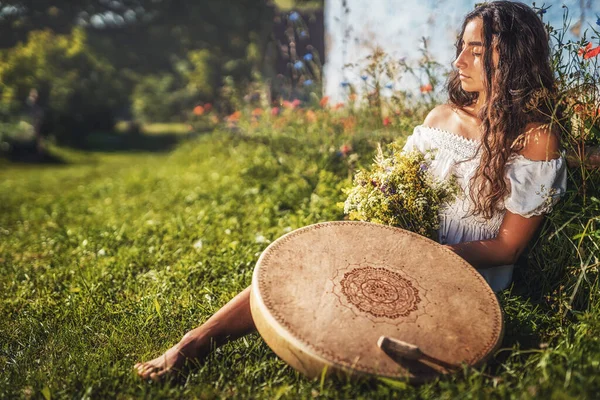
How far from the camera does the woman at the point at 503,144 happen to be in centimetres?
205

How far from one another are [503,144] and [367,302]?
3.07 ft

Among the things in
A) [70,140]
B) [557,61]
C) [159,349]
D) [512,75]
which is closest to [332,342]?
[159,349]

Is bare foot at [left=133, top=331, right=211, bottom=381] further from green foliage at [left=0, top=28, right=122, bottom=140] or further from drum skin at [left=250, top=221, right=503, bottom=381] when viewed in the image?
green foliage at [left=0, top=28, right=122, bottom=140]

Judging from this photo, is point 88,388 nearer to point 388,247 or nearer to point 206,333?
point 206,333

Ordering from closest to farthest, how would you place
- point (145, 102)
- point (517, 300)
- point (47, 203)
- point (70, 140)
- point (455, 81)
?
1. point (517, 300)
2. point (455, 81)
3. point (47, 203)
4. point (70, 140)
5. point (145, 102)

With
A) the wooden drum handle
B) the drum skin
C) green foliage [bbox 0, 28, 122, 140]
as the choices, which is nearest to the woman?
the drum skin

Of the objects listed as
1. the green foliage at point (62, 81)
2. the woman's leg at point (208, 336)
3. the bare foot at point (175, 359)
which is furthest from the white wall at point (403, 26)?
the green foliage at point (62, 81)

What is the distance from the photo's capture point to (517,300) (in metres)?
2.22

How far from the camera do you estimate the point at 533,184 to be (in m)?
2.05

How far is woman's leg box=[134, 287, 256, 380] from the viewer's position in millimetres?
1781

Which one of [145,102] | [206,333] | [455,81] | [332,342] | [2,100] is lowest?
[145,102]

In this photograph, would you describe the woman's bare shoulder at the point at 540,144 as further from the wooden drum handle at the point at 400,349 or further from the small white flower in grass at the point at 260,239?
the small white flower in grass at the point at 260,239

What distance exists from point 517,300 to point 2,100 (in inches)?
540

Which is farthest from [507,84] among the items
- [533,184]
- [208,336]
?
[208,336]
